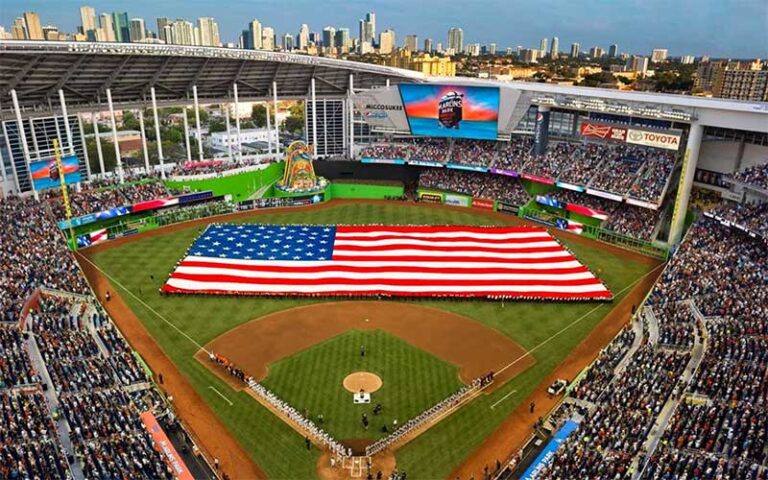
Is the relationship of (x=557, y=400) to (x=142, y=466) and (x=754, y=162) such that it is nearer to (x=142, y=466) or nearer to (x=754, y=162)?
(x=142, y=466)

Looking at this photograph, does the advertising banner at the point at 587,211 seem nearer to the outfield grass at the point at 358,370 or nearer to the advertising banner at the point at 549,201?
Result: the advertising banner at the point at 549,201

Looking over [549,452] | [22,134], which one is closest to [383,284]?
[549,452]

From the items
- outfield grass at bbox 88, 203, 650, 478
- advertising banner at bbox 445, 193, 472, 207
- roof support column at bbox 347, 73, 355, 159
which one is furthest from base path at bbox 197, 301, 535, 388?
roof support column at bbox 347, 73, 355, 159

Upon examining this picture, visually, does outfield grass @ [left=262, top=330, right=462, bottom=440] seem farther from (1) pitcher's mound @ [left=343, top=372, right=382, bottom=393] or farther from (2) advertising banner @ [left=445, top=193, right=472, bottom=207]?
(2) advertising banner @ [left=445, top=193, right=472, bottom=207]

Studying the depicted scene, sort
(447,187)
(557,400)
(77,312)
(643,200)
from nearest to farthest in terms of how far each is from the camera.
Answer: (557,400), (77,312), (643,200), (447,187)

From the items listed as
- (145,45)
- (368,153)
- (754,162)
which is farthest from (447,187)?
(145,45)

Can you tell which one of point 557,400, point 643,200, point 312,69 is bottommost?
point 557,400

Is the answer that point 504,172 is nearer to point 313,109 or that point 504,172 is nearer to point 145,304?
point 313,109

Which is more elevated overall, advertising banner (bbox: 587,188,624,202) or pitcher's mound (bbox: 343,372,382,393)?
advertising banner (bbox: 587,188,624,202)
